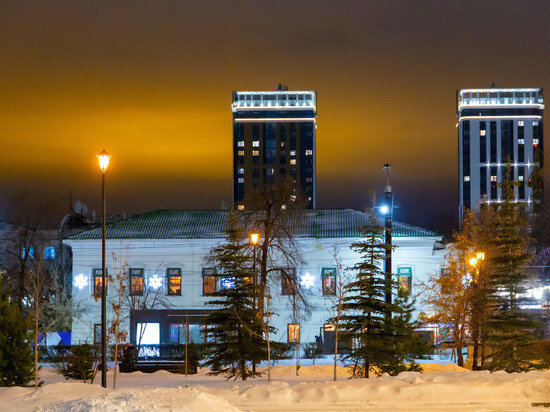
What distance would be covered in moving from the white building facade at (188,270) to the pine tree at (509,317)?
1271 centimetres

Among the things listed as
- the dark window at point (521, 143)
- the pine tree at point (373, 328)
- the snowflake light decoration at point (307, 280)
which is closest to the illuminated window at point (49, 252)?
the snowflake light decoration at point (307, 280)

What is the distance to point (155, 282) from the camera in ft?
156

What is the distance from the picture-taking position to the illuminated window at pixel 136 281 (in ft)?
156

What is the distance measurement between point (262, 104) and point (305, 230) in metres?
108

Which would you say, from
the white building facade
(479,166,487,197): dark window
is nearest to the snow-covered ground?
the white building facade

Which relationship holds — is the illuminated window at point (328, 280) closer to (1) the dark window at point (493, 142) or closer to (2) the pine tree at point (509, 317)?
(2) the pine tree at point (509, 317)

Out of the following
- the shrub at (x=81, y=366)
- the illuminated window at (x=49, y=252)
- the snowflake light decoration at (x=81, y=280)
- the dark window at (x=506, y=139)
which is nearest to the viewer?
the shrub at (x=81, y=366)

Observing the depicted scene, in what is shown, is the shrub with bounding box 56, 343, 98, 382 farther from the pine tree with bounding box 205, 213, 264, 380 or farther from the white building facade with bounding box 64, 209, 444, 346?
the white building facade with bounding box 64, 209, 444, 346

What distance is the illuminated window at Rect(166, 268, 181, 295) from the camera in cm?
4767

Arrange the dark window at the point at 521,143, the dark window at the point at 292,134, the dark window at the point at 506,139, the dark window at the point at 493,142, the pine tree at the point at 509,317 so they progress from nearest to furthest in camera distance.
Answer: the pine tree at the point at 509,317
the dark window at the point at 521,143
the dark window at the point at 493,142
the dark window at the point at 506,139
the dark window at the point at 292,134

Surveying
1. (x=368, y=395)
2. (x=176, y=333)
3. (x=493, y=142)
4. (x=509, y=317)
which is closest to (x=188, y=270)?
(x=176, y=333)

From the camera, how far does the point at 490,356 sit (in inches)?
1230

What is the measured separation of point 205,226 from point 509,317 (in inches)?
896

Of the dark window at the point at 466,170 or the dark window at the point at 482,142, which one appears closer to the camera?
the dark window at the point at 482,142
